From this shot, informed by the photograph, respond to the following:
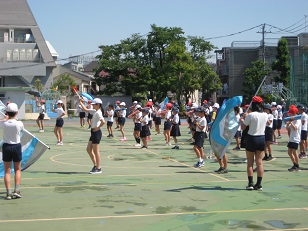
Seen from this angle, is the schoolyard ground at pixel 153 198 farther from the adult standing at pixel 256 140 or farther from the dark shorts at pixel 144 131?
the dark shorts at pixel 144 131

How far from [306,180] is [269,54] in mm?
50347

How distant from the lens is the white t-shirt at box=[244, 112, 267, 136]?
33.8ft

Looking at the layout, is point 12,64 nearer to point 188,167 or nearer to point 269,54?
point 269,54

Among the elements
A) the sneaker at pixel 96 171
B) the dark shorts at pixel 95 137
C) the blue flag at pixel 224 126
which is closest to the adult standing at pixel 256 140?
the blue flag at pixel 224 126

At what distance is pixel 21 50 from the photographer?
58.8 meters

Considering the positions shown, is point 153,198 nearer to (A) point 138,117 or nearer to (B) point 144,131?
(B) point 144,131

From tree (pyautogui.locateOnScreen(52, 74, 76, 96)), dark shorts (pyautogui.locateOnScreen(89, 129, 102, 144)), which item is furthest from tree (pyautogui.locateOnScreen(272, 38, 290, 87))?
dark shorts (pyautogui.locateOnScreen(89, 129, 102, 144))

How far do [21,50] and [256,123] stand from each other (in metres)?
52.1

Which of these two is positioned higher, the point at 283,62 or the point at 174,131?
the point at 283,62

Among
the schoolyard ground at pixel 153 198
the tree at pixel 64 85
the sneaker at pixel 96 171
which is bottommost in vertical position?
the schoolyard ground at pixel 153 198

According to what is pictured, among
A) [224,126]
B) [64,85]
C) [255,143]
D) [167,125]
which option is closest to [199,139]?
[224,126]

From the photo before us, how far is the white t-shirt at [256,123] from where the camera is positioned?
10297 millimetres

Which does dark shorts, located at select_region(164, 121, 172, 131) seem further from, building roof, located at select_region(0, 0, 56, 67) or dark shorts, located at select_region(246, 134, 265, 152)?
building roof, located at select_region(0, 0, 56, 67)

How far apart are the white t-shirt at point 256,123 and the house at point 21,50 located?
4934 cm
